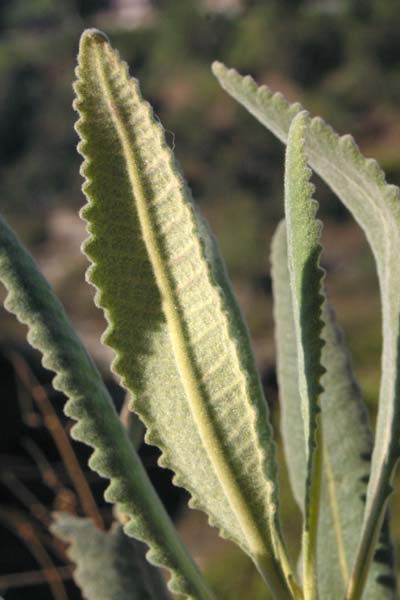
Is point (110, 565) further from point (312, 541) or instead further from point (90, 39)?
point (90, 39)

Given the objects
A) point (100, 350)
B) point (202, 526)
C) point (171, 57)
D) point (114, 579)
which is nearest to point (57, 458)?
point (202, 526)

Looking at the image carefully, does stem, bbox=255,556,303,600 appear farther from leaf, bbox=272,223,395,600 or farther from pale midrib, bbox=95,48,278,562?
leaf, bbox=272,223,395,600

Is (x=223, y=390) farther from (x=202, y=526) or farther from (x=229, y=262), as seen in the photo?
(x=229, y=262)

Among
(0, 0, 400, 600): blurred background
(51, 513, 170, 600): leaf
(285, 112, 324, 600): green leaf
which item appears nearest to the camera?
(285, 112, 324, 600): green leaf

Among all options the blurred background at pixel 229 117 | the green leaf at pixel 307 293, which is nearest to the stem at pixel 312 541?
the green leaf at pixel 307 293

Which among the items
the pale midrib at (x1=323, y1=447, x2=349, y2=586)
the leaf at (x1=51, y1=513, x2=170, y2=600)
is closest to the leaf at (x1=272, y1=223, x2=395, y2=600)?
the pale midrib at (x1=323, y1=447, x2=349, y2=586)

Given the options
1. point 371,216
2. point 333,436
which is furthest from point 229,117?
point 371,216
